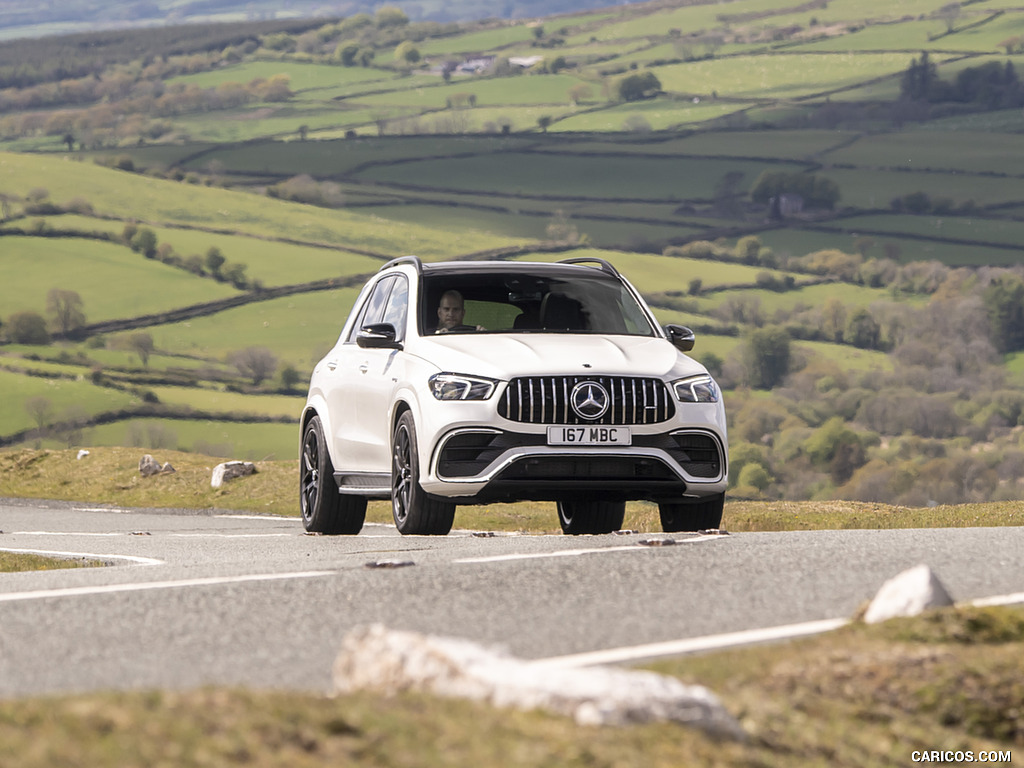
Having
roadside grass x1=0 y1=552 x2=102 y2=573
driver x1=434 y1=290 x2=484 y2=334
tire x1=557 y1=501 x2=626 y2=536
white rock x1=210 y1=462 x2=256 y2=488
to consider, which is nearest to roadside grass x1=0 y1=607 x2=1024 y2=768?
driver x1=434 y1=290 x2=484 y2=334

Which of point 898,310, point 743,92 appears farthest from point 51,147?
point 898,310

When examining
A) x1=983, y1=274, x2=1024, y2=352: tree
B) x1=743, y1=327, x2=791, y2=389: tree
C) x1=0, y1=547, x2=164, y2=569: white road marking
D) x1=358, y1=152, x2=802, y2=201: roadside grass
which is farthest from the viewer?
x1=358, y1=152, x2=802, y2=201: roadside grass

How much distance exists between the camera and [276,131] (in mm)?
187125

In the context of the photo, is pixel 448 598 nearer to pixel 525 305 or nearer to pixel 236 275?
pixel 525 305

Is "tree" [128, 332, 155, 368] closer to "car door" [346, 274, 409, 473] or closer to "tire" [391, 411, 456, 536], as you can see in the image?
"car door" [346, 274, 409, 473]

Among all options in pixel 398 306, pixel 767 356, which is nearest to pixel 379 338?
pixel 398 306

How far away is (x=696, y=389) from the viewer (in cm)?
1191

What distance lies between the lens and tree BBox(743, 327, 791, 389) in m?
105

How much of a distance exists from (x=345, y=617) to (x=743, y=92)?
198215 mm

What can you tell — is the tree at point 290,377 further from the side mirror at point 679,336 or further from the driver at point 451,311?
the side mirror at point 679,336

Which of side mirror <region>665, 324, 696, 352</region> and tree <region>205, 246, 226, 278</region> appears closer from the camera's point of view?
side mirror <region>665, 324, 696, 352</region>

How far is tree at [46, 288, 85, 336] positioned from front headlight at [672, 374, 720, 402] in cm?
9220

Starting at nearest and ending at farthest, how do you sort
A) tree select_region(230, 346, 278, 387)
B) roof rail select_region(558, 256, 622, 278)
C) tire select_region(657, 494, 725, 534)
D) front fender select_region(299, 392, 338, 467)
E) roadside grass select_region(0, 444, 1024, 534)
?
tire select_region(657, 494, 725, 534) → roof rail select_region(558, 256, 622, 278) → front fender select_region(299, 392, 338, 467) → roadside grass select_region(0, 444, 1024, 534) → tree select_region(230, 346, 278, 387)

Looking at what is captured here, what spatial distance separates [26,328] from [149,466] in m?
71.9
